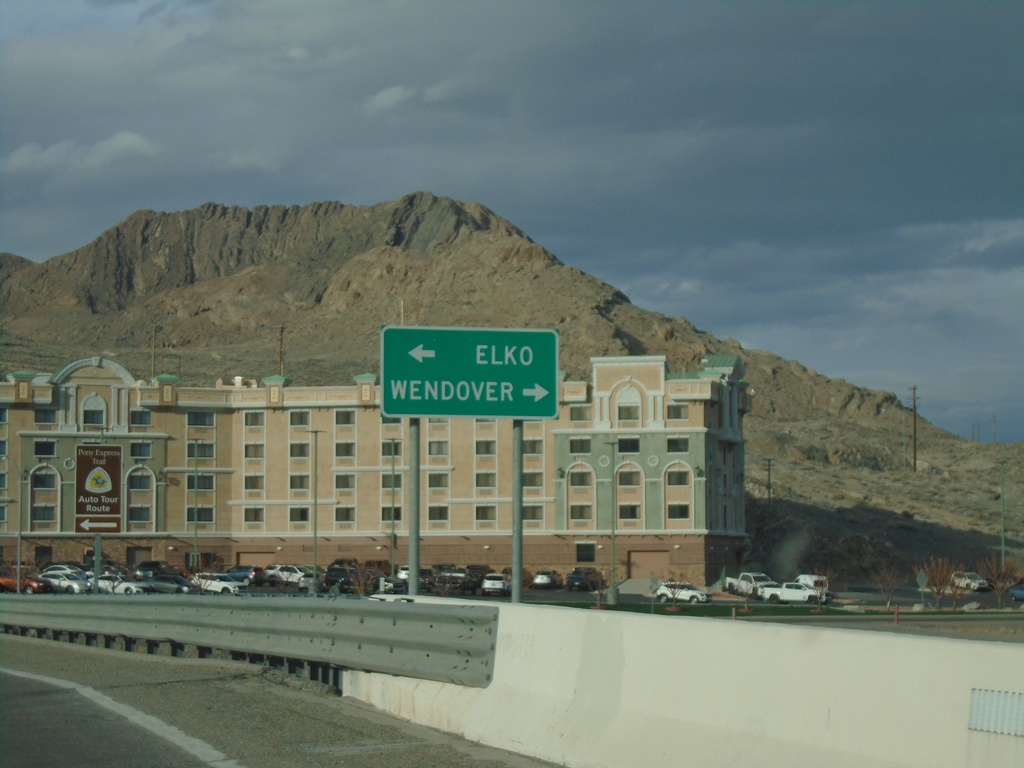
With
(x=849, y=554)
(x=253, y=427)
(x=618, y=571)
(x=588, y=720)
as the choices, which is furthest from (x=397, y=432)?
(x=588, y=720)

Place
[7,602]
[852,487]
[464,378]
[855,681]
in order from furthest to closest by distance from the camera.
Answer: [852,487] < [7,602] < [464,378] < [855,681]

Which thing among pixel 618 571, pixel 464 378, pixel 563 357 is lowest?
pixel 618 571

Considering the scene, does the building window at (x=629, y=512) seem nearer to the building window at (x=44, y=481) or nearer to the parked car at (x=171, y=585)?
the parked car at (x=171, y=585)

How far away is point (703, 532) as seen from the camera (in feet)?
279

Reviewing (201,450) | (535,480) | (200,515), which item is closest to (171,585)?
(200,515)

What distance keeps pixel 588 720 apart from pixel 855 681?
2898 mm

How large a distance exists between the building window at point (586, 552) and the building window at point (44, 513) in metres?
34.9

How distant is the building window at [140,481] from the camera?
90.7 metres

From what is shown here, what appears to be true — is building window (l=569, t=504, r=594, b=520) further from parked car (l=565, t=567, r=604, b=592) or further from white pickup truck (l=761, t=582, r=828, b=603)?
white pickup truck (l=761, t=582, r=828, b=603)

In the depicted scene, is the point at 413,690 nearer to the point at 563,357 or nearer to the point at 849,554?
the point at 849,554

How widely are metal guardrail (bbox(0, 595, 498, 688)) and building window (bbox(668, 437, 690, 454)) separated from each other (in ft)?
208

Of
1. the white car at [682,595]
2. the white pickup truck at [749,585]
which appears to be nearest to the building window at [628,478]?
the white pickup truck at [749,585]

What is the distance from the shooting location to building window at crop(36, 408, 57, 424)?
8994 cm

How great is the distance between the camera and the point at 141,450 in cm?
9125
